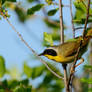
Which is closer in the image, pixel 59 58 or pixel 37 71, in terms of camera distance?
pixel 37 71

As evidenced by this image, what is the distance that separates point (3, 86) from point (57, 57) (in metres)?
1.21

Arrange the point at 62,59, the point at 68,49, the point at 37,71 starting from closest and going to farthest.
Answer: the point at 37,71 → the point at 62,59 → the point at 68,49

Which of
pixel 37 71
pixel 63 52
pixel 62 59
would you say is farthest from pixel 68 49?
pixel 37 71

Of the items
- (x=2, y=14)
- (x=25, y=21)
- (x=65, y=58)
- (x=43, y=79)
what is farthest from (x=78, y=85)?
(x=2, y=14)

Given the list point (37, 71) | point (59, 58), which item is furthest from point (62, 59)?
point (37, 71)

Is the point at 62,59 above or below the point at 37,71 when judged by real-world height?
below

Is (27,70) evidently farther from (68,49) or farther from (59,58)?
(68,49)

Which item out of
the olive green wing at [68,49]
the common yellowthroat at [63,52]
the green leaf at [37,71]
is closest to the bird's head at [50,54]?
the common yellowthroat at [63,52]

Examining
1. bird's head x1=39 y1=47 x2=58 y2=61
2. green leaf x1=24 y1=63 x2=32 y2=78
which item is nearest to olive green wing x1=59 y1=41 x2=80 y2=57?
bird's head x1=39 y1=47 x2=58 y2=61

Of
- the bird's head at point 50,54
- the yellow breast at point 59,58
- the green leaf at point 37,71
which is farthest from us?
the bird's head at point 50,54

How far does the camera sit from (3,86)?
120 inches

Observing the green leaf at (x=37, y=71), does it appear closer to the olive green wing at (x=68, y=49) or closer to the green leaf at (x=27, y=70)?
the green leaf at (x=27, y=70)

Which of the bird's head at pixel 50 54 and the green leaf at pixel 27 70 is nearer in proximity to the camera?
the green leaf at pixel 27 70

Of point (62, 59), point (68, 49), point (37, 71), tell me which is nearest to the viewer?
point (37, 71)
